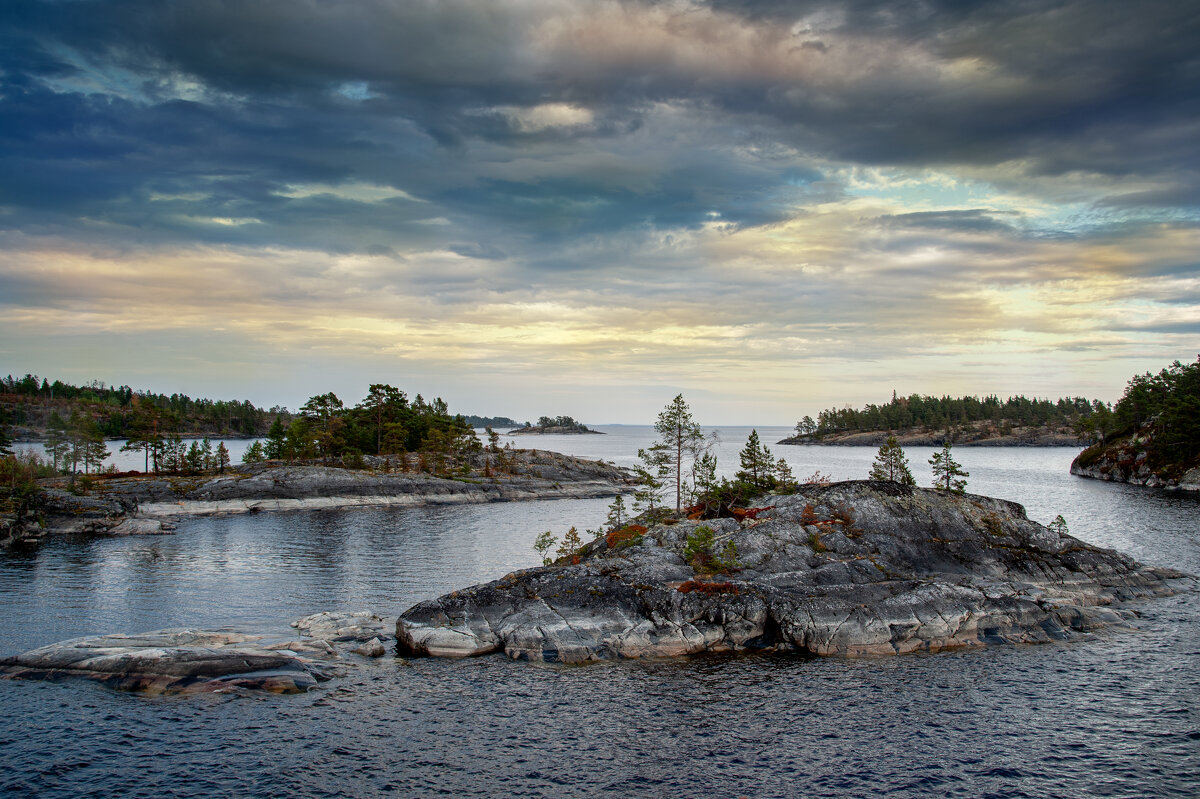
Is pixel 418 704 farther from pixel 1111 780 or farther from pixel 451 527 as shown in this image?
pixel 451 527

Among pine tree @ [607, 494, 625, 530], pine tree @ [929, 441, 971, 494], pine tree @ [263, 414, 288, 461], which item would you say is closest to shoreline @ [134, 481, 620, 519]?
pine tree @ [263, 414, 288, 461]

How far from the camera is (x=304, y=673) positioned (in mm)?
33094

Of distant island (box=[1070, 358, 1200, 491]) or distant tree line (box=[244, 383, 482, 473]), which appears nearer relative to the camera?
distant island (box=[1070, 358, 1200, 491])

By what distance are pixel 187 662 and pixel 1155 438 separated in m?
161

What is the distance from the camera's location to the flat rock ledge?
3188 centimetres

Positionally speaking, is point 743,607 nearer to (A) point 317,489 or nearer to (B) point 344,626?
(B) point 344,626

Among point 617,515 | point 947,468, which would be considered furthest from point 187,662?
point 947,468

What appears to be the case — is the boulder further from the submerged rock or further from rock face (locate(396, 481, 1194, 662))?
the submerged rock

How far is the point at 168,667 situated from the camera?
3241cm

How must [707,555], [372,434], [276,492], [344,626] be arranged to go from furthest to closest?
1. [372,434]
2. [276,492]
3. [707,555]
4. [344,626]

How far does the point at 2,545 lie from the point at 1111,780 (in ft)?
337

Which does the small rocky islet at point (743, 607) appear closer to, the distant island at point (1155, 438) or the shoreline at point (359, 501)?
the shoreline at point (359, 501)

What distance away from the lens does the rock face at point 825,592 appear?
37.6 metres

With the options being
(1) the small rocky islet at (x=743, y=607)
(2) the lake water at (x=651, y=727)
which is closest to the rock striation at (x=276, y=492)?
(2) the lake water at (x=651, y=727)
